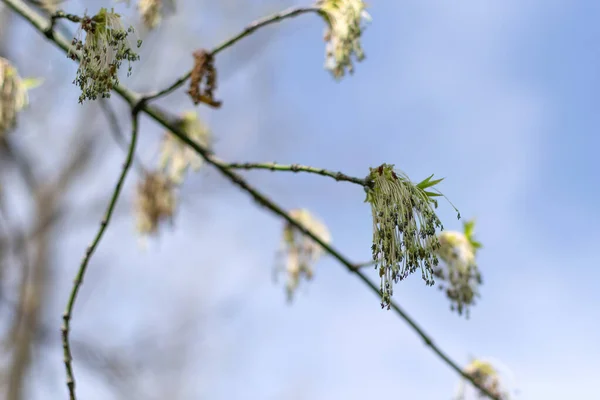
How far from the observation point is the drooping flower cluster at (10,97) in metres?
2.25

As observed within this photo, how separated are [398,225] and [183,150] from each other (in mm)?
2171

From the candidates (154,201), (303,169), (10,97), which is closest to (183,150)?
(154,201)

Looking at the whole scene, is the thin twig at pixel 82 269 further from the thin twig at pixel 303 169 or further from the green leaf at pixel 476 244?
the green leaf at pixel 476 244

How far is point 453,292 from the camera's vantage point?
2250 mm

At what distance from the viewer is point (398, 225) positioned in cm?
137

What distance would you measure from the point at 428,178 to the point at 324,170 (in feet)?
0.79

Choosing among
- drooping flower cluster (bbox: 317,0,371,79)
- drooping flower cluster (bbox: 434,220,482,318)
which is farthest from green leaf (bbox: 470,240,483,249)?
drooping flower cluster (bbox: 317,0,371,79)

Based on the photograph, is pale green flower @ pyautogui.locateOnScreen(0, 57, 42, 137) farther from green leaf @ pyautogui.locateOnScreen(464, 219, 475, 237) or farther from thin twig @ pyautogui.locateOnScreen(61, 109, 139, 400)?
green leaf @ pyautogui.locateOnScreen(464, 219, 475, 237)

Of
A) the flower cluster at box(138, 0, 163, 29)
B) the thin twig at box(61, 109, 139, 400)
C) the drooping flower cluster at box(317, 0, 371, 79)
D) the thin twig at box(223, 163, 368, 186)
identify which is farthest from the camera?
the flower cluster at box(138, 0, 163, 29)

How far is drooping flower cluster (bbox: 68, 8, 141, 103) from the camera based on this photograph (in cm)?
124

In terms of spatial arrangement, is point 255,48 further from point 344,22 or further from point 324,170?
point 324,170

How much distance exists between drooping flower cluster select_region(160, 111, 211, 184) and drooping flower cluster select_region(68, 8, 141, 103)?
1.86m

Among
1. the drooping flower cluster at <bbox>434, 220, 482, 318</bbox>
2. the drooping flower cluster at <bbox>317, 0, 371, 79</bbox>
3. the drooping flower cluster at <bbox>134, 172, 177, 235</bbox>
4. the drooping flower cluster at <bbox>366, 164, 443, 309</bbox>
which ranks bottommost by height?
the drooping flower cluster at <bbox>366, 164, 443, 309</bbox>

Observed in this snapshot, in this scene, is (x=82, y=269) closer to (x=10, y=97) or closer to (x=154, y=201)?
(x=10, y=97)
